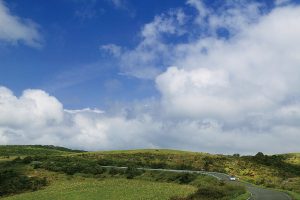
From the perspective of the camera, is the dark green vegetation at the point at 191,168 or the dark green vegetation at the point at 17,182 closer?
the dark green vegetation at the point at 191,168

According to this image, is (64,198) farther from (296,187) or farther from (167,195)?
(296,187)

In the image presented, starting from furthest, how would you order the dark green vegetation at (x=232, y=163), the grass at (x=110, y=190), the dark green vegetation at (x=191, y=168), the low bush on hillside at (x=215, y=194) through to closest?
the dark green vegetation at (x=232, y=163) → the grass at (x=110, y=190) → the dark green vegetation at (x=191, y=168) → the low bush on hillside at (x=215, y=194)

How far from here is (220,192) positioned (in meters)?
52.7

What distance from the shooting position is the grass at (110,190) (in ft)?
205

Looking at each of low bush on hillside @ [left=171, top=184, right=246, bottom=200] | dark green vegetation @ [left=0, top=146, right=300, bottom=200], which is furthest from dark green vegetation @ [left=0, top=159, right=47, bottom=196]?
low bush on hillside @ [left=171, top=184, right=246, bottom=200]

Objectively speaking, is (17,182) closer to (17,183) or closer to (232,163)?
(17,183)

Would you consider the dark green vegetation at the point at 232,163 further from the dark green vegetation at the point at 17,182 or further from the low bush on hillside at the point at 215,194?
the low bush on hillside at the point at 215,194

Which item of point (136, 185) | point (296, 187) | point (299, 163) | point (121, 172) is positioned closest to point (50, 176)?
point (121, 172)

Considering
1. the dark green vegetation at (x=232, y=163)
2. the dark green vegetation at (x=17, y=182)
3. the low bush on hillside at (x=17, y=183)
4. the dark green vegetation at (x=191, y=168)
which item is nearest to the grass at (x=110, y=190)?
the dark green vegetation at (x=191, y=168)

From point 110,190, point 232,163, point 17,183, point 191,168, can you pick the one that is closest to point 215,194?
point 110,190

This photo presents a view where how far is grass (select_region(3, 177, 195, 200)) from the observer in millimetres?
62428

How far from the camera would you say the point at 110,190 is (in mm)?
69625

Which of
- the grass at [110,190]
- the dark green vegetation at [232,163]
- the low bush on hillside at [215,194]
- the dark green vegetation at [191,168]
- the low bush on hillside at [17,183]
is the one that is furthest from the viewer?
the dark green vegetation at [232,163]

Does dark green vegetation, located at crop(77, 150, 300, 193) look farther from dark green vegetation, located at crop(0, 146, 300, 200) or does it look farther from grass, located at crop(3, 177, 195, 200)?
grass, located at crop(3, 177, 195, 200)
